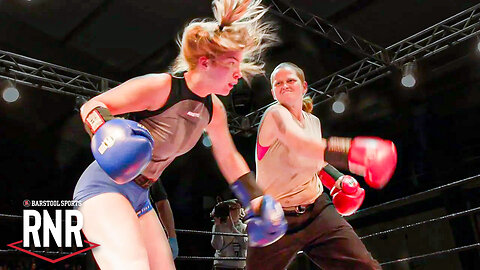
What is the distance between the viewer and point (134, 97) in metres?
1.33

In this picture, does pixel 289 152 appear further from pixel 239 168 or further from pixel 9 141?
pixel 9 141

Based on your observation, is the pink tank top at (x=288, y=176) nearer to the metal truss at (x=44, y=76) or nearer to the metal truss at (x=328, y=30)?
the metal truss at (x=328, y=30)

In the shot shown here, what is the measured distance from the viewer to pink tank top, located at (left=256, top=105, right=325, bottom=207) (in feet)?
6.55

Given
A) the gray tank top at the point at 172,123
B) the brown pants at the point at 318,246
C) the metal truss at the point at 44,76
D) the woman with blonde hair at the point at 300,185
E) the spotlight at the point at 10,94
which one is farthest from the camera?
the spotlight at the point at 10,94

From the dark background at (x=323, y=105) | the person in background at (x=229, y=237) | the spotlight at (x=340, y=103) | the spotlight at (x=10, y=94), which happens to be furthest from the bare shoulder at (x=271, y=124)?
the spotlight at (x=340, y=103)

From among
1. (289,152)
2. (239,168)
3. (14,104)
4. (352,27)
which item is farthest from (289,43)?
(239,168)

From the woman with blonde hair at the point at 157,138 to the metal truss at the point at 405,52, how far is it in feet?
13.4

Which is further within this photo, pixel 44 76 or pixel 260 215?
pixel 44 76

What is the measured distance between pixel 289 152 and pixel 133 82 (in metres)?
0.86

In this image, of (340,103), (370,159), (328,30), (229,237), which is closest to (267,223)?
(370,159)

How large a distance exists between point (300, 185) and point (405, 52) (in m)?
4.51

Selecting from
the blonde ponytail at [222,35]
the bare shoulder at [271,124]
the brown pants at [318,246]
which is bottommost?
the brown pants at [318,246]

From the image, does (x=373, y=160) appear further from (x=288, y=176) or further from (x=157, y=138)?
(x=157, y=138)

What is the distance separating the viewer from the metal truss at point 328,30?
5136mm
